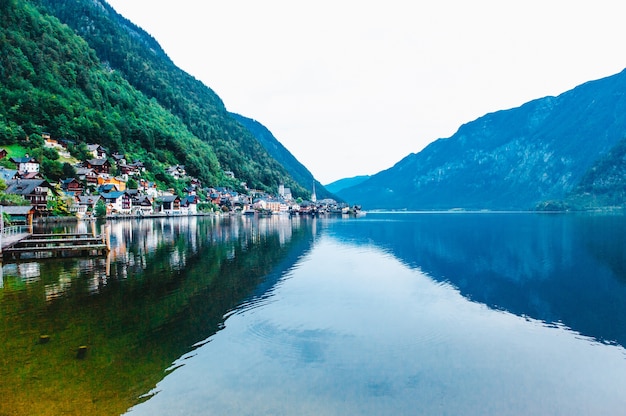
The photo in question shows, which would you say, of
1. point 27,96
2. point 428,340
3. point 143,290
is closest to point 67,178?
point 27,96

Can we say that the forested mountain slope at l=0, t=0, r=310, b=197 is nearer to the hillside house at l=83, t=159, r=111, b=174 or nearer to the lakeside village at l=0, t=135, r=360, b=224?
the lakeside village at l=0, t=135, r=360, b=224

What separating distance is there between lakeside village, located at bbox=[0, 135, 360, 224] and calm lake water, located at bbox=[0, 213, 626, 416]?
1780 inches

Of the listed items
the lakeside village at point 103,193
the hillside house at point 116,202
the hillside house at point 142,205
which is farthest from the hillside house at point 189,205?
the hillside house at point 116,202

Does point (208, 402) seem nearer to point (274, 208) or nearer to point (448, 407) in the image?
point (448, 407)

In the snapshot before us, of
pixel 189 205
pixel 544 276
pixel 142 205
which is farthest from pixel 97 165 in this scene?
pixel 544 276

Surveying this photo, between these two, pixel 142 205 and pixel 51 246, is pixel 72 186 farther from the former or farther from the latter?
pixel 51 246

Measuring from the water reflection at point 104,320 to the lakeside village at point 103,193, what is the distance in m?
36.8

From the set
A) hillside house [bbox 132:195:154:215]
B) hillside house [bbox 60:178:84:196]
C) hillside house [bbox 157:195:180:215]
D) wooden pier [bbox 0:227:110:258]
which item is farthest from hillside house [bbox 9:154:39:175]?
wooden pier [bbox 0:227:110:258]

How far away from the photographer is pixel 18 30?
144000 mm

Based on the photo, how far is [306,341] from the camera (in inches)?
623

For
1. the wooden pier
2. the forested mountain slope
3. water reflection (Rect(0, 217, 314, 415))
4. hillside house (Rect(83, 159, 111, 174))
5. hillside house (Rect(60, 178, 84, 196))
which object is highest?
the forested mountain slope

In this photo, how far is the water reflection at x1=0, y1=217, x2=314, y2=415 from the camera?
11148 millimetres

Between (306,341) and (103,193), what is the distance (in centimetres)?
11162

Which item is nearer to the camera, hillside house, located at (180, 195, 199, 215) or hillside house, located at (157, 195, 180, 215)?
hillside house, located at (157, 195, 180, 215)
